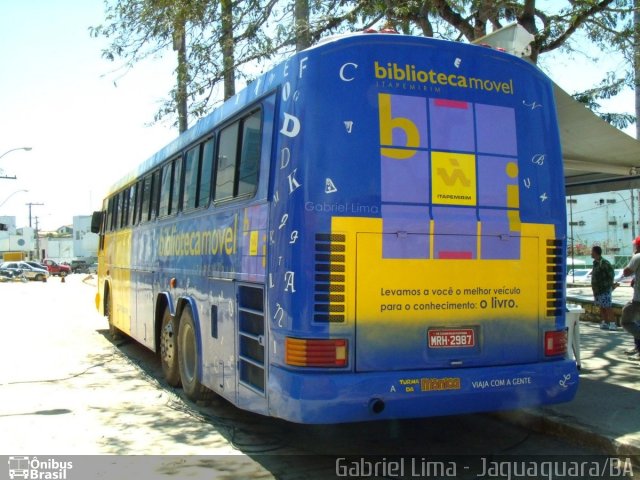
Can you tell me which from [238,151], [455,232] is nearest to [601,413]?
[455,232]

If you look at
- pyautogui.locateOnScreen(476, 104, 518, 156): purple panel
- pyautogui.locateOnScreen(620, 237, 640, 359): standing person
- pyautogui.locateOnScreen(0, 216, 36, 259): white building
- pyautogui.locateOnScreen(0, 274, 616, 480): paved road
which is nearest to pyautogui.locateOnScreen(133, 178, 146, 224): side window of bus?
pyautogui.locateOnScreen(0, 274, 616, 480): paved road

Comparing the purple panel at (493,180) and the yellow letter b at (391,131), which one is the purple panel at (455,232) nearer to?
the purple panel at (493,180)

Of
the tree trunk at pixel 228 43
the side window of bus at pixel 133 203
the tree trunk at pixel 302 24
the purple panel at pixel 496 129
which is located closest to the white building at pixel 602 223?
the tree trunk at pixel 228 43

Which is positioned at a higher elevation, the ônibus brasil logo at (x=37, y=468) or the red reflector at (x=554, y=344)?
the red reflector at (x=554, y=344)

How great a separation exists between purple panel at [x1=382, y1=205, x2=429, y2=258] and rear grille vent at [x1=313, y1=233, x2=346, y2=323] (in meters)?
0.39

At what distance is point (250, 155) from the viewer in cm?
554

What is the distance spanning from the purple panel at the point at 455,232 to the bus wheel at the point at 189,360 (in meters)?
Answer: 3.15

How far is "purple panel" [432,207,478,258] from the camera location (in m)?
4.95

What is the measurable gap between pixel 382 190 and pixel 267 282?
1.14 meters

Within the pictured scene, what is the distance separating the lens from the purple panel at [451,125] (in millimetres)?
5020

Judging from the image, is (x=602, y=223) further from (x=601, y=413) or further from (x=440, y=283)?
(x=440, y=283)

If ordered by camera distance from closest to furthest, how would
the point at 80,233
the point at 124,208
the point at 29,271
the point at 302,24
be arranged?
1. the point at 124,208
2. the point at 302,24
3. the point at 29,271
4. the point at 80,233

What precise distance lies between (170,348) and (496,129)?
16.4ft

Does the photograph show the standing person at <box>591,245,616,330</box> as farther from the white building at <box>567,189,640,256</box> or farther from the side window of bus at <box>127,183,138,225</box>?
the white building at <box>567,189,640,256</box>
